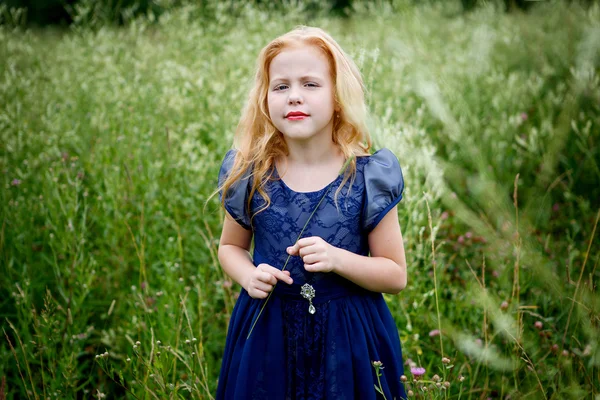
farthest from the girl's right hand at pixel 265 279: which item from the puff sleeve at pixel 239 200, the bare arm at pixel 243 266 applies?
the puff sleeve at pixel 239 200

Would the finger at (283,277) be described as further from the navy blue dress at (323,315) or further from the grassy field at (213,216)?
the grassy field at (213,216)

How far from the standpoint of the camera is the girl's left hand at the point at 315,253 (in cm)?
138

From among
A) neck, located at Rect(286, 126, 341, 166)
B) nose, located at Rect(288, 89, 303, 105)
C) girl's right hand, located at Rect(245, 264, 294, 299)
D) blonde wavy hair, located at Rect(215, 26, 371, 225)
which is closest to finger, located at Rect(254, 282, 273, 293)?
girl's right hand, located at Rect(245, 264, 294, 299)

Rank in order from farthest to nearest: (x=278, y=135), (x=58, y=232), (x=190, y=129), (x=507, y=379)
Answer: (x=190, y=129) → (x=58, y=232) → (x=507, y=379) → (x=278, y=135)

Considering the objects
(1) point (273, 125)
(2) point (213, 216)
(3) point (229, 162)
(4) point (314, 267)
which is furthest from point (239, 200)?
(2) point (213, 216)

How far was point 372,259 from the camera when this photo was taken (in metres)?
1.51

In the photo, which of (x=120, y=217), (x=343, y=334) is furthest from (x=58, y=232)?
(x=343, y=334)

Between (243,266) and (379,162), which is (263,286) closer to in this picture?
(243,266)

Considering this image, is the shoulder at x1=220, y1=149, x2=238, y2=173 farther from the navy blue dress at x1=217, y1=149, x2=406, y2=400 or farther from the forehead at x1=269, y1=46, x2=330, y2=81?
the forehead at x1=269, y1=46, x2=330, y2=81

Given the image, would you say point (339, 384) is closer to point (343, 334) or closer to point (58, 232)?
point (343, 334)

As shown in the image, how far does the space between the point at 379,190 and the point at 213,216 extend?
4.88 ft

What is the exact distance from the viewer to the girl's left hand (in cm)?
138

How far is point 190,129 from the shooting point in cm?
304

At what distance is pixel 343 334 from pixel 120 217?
132 centimetres
